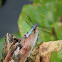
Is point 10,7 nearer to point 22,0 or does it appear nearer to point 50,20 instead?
point 22,0

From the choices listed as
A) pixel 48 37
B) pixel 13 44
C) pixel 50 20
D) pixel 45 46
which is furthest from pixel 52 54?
pixel 50 20

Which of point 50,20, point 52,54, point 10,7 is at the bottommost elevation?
point 52,54

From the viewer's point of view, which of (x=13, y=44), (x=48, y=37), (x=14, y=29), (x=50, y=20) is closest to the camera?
(x=13, y=44)

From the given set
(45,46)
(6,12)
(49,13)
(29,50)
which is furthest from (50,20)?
(6,12)

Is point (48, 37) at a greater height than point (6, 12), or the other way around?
point (6, 12)

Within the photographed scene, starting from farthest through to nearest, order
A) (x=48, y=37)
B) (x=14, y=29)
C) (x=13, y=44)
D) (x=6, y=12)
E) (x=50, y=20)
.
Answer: (x=6, y=12), (x=14, y=29), (x=50, y=20), (x=48, y=37), (x=13, y=44)

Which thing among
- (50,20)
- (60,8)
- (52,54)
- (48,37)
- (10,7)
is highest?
(10,7)

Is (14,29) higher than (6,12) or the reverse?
the reverse

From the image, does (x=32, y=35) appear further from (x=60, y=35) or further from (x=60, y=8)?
(x=60, y=8)

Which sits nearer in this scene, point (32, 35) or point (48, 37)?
point (32, 35)
